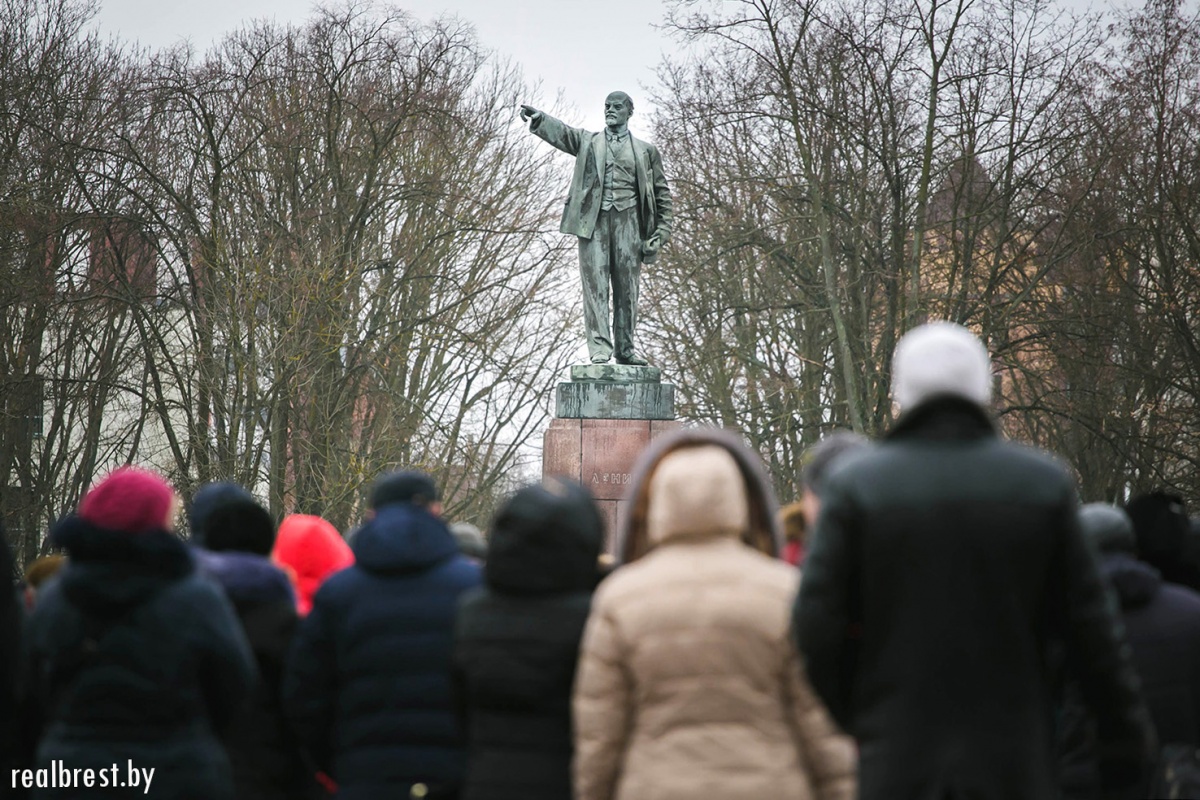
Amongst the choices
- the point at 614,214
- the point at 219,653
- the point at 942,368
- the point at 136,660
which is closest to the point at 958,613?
the point at 942,368

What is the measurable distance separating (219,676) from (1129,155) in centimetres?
2159

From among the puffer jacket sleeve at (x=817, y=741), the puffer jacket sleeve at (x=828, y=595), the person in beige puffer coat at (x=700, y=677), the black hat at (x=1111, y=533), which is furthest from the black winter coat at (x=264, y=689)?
the black hat at (x=1111, y=533)

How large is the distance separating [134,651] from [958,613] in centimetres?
238

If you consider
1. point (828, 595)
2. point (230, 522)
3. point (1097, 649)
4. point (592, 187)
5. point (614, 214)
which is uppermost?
point (592, 187)

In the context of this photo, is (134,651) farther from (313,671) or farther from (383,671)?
(383,671)

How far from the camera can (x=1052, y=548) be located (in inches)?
168

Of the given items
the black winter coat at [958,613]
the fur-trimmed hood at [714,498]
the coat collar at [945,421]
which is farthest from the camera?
the fur-trimmed hood at [714,498]

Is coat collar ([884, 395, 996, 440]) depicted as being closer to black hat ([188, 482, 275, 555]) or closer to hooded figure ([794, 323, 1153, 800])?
hooded figure ([794, 323, 1153, 800])

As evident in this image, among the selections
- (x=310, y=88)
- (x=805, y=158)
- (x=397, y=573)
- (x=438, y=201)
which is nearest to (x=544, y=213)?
(x=438, y=201)

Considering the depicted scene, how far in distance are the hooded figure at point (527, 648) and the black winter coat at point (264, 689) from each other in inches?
45.5

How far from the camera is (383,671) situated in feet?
17.9

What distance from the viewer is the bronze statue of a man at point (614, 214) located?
52.8 feet

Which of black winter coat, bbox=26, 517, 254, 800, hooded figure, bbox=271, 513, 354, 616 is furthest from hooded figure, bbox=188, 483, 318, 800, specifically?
hooded figure, bbox=271, 513, 354, 616

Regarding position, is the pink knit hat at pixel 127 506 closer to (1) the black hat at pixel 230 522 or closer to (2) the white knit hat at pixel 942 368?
(1) the black hat at pixel 230 522
